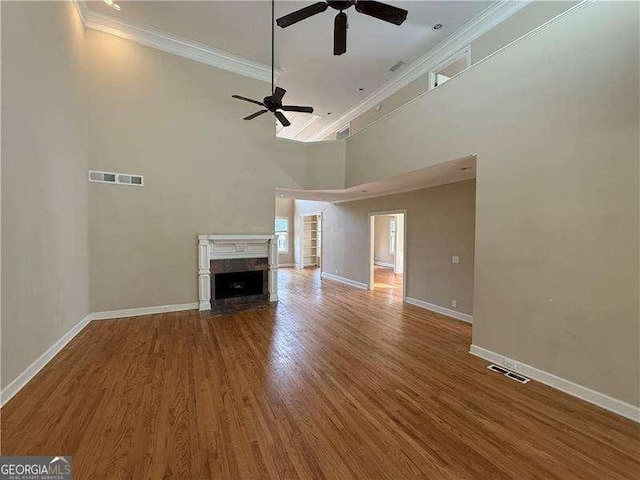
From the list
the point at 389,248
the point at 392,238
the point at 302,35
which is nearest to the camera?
the point at 302,35

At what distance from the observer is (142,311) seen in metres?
4.90

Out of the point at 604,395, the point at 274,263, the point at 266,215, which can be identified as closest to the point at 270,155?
the point at 266,215

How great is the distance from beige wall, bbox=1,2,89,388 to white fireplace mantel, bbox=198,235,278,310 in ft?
5.78

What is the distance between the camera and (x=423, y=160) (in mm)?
4191

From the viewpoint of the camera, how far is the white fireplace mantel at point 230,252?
526 centimetres

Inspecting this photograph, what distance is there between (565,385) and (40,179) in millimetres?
5775

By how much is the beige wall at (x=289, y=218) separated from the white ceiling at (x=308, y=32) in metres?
6.00

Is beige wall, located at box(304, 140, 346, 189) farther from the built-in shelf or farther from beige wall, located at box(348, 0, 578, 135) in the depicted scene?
the built-in shelf

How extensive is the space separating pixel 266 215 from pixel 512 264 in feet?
14.8

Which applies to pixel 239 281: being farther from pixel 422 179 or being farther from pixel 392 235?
pixel 392 235

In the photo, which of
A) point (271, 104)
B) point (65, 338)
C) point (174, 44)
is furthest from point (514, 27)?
point (65, 338)

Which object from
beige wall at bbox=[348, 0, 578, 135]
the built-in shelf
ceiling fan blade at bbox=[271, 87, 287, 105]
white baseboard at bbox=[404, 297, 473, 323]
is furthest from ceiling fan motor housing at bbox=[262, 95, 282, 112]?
the built-in shelf

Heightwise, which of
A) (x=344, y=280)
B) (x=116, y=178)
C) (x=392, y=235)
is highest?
(x=116, y=178)

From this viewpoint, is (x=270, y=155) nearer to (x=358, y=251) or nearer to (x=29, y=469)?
(x=358, y=251)
